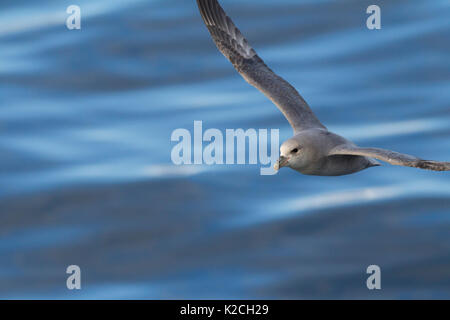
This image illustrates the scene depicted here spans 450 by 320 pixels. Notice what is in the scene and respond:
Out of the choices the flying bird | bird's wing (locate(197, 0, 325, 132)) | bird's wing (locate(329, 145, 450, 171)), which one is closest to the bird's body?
the flying bird

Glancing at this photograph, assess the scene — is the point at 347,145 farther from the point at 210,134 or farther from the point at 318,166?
the point at 210,134

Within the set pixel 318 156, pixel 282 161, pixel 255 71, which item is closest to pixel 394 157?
pixel 318 156

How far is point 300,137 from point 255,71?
7.98ft

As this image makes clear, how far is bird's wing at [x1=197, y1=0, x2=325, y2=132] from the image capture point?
435 inches

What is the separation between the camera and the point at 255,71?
472 inches

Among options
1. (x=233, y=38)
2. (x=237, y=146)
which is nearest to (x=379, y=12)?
(x=237, y=146)

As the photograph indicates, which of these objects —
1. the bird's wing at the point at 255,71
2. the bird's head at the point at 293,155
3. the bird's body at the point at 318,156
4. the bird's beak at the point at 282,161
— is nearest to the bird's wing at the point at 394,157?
the bird's body at the point at 318,156

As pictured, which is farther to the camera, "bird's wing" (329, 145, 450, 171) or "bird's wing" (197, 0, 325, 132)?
"bird's wing" (197, 0, 325, 132)

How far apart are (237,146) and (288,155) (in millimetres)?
7830

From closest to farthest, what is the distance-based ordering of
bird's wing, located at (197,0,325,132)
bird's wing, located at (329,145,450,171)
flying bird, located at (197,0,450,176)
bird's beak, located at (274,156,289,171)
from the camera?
bird's wing, located at (329,145,450,171) < flying bird, located at (197,0,450,176) < bird's beak, located at (274,156,289,171) < bird's wing, located at (197,0,325,132)

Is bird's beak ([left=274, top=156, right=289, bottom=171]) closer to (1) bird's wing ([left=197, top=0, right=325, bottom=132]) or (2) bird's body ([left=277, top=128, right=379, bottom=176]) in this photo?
(2) bird's body ([left=277, top=128, right=379, bottom=176])

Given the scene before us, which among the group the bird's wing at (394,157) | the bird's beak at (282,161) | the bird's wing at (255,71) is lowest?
the bird's wing at (394,157)

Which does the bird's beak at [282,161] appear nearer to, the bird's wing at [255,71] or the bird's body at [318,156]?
the bird's body at [318,156]

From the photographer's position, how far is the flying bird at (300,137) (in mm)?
9258
